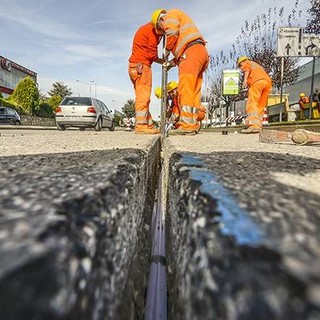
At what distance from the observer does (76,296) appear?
289 mm

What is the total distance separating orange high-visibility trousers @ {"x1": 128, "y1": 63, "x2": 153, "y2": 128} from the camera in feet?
17.5

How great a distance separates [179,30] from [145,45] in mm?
735

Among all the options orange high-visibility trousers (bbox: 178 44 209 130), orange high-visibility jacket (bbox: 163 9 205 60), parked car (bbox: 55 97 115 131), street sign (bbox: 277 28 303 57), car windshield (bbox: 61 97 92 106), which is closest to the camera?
orange high-visibility trousers (bbox: 178 44 209 130)

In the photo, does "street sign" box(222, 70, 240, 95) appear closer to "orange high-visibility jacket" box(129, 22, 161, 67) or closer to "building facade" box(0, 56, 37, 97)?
"orange high-visibility jacket" box(129, 22, 161, 67)

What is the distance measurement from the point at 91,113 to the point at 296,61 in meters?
22.7

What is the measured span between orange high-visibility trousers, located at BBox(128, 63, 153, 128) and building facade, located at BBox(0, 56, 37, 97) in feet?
141

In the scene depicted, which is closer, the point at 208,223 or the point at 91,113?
the point at 208,223

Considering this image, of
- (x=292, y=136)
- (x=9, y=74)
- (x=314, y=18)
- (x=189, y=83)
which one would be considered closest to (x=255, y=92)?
(x=189, y=83)

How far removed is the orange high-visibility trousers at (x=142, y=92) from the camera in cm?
532

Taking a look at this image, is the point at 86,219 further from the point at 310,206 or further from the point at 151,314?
the point at 151,314

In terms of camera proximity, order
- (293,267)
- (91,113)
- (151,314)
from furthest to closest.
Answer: (91,113)
(151,314)
(293,267)

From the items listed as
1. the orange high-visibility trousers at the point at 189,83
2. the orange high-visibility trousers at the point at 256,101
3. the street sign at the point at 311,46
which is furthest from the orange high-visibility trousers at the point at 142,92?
the street sign at the point at 311,46

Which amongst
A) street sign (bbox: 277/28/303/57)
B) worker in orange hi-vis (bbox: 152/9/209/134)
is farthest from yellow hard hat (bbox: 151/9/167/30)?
street sign (bbox: 277/28/303/57)

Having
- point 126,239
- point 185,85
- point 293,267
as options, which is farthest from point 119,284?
point 185,85
